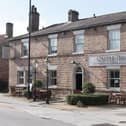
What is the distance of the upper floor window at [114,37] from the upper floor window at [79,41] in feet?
9.45

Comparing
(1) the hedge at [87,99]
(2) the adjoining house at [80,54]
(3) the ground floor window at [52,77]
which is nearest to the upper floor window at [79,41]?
(2) the adjoining house at [80,54]

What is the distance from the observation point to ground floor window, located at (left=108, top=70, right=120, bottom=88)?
27.3 metres

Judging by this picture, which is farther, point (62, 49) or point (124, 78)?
point (62, 49)

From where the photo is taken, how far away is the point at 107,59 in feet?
91.4

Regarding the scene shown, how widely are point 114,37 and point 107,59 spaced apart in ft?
5.69

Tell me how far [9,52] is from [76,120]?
22784 mm

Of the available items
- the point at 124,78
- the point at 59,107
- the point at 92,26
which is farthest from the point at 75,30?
the point at 59,107

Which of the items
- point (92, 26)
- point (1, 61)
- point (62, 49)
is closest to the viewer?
point (92, 26)

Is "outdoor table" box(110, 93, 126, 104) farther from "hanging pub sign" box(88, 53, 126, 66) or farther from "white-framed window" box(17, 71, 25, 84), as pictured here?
"white-framed window" box(17, 71, 25, 84)

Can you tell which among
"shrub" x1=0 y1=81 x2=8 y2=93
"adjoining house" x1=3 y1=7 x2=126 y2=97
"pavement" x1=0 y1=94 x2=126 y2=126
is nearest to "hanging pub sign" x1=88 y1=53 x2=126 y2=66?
"adjoining house" x1=3 y1=7 x2=126 y2=97

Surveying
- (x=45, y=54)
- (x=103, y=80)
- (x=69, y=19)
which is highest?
(x=69, y=19)

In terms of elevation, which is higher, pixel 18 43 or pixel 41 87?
pixel 18 43

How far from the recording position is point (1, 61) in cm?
4516

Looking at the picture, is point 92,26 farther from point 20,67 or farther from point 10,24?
point 10,24
